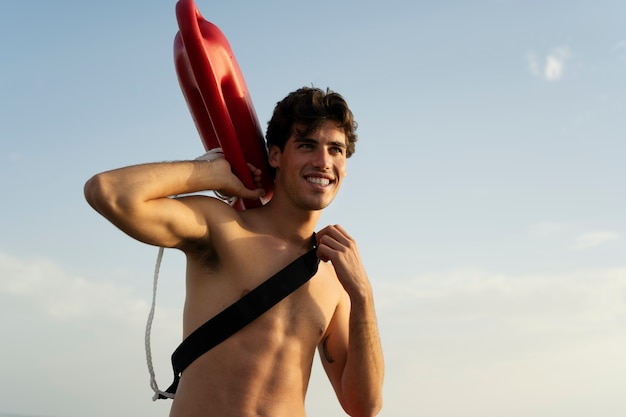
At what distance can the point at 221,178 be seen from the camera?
192 inches

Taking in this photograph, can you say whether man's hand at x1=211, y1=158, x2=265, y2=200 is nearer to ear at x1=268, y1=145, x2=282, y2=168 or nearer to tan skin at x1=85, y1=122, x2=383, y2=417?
tan skin at x1=85, y1=122, x2=383, y2=417

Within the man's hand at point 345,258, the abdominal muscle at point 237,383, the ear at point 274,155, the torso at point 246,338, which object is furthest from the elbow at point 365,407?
the ear at point 274,155

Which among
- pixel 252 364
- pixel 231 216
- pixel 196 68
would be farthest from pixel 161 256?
pixel 196 68

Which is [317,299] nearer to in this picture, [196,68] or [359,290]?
[359,290]

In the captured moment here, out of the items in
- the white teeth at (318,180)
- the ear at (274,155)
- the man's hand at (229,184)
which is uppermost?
the ear at (274,155)

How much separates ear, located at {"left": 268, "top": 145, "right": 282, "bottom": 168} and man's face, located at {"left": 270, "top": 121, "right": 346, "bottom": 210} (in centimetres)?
10

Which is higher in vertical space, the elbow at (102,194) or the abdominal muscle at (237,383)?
the elbow at (102,194)

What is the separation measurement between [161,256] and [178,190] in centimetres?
63

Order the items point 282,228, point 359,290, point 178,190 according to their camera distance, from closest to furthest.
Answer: point 178,190
point 359,290
point 282,228

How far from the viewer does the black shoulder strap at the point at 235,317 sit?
4633mm

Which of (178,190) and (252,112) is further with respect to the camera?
(252,112)

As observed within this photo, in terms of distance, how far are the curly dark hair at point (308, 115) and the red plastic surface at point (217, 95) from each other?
137 mm

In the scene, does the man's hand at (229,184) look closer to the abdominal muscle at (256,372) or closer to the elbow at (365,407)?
the abdominal muscle at (256,372)

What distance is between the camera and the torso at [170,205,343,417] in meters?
4.60
